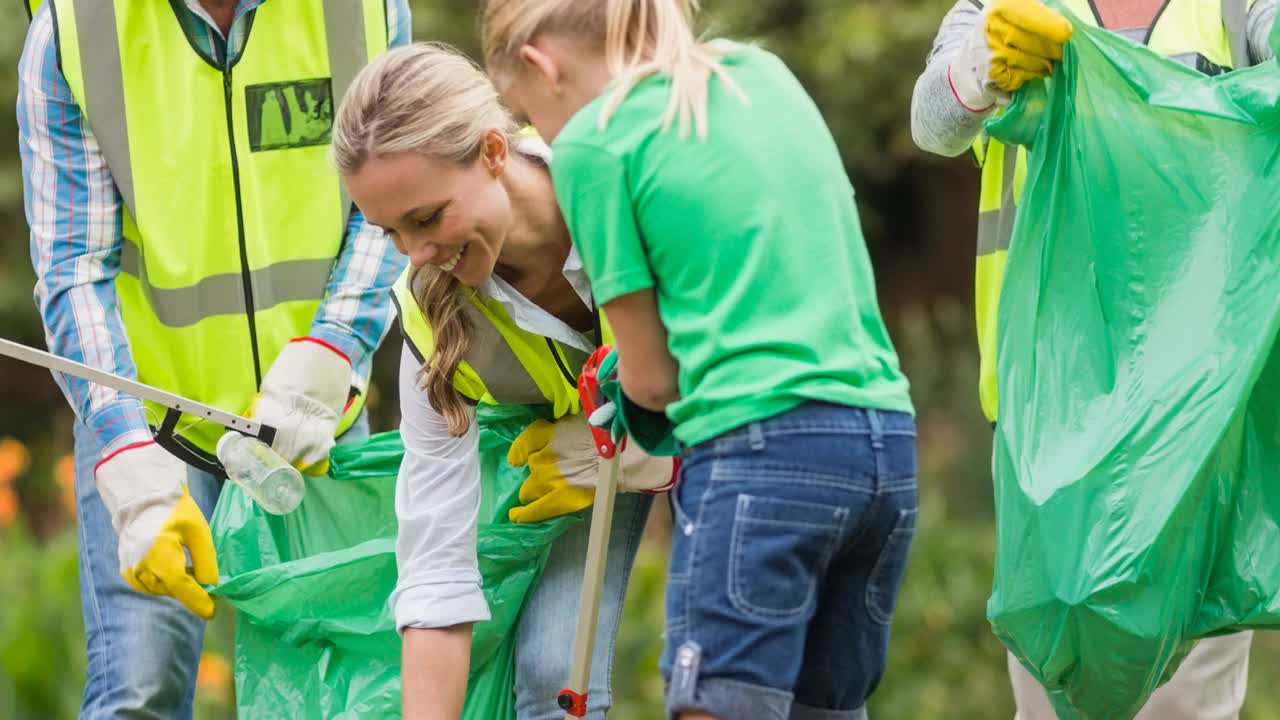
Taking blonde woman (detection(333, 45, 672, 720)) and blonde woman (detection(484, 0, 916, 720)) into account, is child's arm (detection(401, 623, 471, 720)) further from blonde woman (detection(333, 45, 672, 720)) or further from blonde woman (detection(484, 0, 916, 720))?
blonde woman (detection(484, 0, 916, 720))

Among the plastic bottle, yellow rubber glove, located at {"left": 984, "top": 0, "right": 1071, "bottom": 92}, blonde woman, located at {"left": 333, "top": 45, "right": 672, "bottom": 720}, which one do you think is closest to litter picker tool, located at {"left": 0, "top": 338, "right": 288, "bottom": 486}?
the plastic bottle

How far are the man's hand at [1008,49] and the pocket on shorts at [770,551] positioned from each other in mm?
881

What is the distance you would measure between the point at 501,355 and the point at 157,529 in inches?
24.0

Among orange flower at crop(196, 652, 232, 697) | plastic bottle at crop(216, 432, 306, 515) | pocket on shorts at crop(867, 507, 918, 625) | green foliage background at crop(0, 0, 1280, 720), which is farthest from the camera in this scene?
green foliage background at crop(0, 0, 1280, 720)

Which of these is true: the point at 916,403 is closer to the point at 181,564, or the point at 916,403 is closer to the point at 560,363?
the point at 560,363

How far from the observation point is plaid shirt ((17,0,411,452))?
2783mm

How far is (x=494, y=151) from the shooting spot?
2369 millimetres

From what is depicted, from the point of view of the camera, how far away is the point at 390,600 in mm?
2590

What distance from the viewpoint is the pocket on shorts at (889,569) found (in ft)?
6.77

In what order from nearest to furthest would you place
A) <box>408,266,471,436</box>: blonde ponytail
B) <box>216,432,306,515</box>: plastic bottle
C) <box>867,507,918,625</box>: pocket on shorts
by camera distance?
<box>867,507,918,625</box>: pocket on shorts
<box>408,266,471,436</box>: blonde ponytail
<box>216,432,306,515</box>: plastic bottle

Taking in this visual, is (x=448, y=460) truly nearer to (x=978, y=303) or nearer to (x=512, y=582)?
(x=512, y=582)

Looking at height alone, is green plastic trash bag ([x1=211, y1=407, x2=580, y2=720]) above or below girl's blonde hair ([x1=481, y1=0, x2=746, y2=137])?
below

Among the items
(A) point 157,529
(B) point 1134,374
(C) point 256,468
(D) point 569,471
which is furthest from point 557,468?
(B) point 1134,374

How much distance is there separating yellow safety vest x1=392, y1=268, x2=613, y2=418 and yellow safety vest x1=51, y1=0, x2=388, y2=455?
0.42 meters
